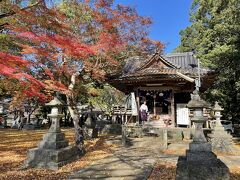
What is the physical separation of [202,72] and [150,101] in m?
4.97

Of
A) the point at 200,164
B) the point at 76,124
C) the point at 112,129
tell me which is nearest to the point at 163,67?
the point at 112,129

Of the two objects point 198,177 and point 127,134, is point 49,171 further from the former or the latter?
point 127,134

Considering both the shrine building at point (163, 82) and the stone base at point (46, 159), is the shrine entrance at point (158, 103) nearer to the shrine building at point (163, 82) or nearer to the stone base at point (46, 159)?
the shrine building at point (163, 82)

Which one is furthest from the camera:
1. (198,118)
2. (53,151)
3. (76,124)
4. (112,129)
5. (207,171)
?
(112,129)

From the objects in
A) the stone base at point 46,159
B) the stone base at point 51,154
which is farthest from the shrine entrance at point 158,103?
the stone base at point 46,159

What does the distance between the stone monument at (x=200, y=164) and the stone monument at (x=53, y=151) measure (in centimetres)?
492

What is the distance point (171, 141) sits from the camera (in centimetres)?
1530

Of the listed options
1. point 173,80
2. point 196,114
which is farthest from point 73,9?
point 196,114

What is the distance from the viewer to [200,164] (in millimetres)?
6199

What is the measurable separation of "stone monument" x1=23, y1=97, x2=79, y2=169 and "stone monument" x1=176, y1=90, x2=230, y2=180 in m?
4.92

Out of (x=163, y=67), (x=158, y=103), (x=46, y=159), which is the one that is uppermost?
(x=163, y=67)

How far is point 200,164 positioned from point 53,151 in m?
5.82

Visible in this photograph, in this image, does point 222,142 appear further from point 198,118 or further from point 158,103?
point 198,118

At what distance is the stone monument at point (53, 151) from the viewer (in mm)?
9633
